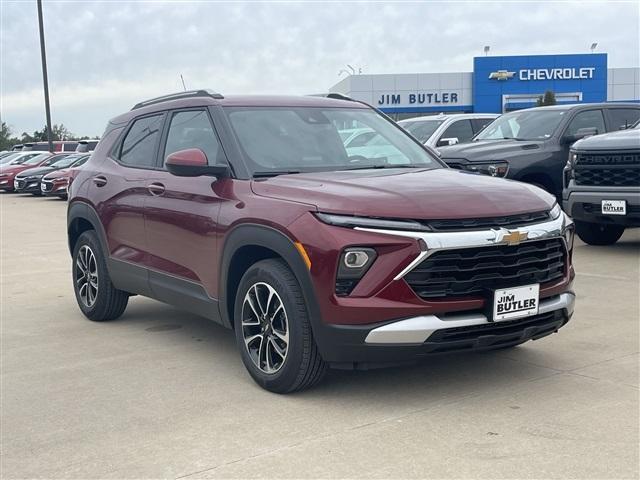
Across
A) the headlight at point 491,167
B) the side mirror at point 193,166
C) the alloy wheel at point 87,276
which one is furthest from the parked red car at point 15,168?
the side mirror at point 193,166

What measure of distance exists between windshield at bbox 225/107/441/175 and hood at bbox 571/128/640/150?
403 centimetres

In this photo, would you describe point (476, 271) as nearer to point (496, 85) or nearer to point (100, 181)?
point (100, 181)

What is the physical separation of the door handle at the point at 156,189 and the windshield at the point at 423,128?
890cm

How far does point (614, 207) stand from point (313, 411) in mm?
5871

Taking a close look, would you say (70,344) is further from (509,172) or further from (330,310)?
(509,172)

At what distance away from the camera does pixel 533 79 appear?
5412cm

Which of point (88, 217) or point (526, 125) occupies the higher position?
point (526, 125)

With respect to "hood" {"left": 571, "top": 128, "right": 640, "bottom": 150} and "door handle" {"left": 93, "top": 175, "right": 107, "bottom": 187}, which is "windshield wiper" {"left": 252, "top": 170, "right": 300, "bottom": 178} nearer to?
Answer: "door handle" {"left": 93, "top": 175, "right": 107, "bottom": 187}

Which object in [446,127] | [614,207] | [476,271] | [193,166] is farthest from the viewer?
[446,127]

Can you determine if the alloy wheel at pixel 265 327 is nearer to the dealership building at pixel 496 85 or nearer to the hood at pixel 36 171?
the hood at pixel 36 171

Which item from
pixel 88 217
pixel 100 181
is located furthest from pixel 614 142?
pixel 88 217

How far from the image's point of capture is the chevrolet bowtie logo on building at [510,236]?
4.34 metres

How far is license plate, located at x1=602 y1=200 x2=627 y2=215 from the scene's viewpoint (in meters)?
Answer: 9.01

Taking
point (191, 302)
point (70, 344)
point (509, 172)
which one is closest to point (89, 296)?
point (70, 344)
